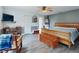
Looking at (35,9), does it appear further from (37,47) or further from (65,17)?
(37,47)

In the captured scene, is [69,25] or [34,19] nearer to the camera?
[69,25]

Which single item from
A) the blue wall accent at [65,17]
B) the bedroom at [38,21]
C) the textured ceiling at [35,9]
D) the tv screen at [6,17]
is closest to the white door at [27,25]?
the bedroom at [38,21]

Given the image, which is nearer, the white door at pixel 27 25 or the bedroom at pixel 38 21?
the bedroom at pixel 38 21

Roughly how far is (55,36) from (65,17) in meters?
0.35

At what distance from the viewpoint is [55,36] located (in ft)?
5.66

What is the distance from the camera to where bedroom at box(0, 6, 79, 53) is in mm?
1672

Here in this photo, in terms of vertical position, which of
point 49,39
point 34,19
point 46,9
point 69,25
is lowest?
point 49,39

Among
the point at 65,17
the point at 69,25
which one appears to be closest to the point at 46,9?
the point at 65,17

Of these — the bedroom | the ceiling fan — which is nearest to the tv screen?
the bedroom

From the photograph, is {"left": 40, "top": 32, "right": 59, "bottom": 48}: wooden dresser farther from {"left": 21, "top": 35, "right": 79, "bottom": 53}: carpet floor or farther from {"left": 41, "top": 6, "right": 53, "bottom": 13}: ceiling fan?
{"left": 41, "top": 6, "right": 53, "bottom": 13}: ceiling fan

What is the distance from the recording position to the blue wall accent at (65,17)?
5.46 ft

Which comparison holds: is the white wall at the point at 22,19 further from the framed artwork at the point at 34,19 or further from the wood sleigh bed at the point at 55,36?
the wood sleigh bed at the point at 55,36

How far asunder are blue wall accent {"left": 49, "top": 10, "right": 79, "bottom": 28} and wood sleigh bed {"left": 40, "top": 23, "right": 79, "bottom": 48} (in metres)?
0.07
